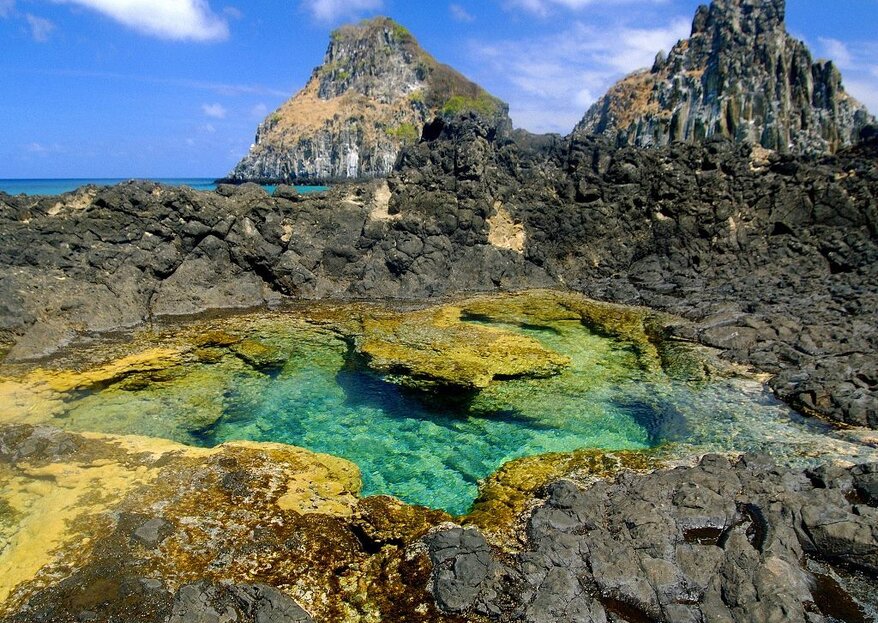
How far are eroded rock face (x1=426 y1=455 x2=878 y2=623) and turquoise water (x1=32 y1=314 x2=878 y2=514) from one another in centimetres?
218

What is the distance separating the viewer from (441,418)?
16.2m

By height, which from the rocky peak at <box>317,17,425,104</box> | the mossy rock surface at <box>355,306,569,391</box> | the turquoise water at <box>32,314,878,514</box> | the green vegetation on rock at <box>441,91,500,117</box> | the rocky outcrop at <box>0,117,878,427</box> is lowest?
the turquoise water at <box>32,314,878,514</box>

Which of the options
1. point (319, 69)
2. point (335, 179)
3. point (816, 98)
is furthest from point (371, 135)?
point (816, 98)

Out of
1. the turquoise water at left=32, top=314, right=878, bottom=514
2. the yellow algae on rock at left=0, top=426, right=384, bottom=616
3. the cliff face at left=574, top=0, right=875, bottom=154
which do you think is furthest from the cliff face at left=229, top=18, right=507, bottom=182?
the yellow algae on rock at left=0, top=426, right=384, bottom=616

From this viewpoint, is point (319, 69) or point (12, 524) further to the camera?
A: point (319, 69)

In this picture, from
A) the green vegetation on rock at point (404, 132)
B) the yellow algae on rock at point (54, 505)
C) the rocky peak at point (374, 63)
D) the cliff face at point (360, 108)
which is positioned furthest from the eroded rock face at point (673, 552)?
the rocky peak at point (374, 63)

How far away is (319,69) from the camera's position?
615 feet

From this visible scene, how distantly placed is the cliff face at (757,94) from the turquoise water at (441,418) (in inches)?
2997

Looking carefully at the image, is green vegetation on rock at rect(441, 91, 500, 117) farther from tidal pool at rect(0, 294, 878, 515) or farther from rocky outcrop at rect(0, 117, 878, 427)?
tidal pool at rect(0, 294, 878, 515)

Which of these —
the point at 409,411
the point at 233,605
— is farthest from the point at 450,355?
the point at 233,605

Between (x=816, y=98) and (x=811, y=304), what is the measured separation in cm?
8942

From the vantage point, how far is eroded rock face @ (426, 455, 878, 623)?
27.9 feet

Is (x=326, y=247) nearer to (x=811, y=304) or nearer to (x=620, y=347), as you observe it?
(x=620, y=347)

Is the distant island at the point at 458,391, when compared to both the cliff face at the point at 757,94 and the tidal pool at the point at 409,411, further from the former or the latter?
the cliff face at the point at 757,94
